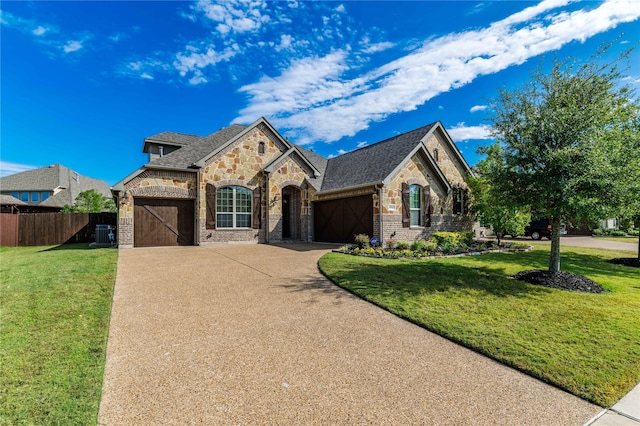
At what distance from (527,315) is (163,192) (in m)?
14.8

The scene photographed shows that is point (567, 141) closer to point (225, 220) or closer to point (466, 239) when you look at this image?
point (466, 239)

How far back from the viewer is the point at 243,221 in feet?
52.5

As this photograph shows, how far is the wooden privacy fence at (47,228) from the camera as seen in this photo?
16922mm

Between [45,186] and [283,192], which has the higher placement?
[45,186]

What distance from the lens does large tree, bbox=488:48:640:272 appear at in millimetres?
6281

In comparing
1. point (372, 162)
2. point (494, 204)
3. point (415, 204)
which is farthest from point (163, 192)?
point (494, 204)

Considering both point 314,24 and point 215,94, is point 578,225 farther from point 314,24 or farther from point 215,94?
point 215,94

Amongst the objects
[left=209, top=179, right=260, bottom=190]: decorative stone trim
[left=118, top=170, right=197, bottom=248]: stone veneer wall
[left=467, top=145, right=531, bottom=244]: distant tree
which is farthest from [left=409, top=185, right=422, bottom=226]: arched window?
[left=118, top=170, right=197, bottom=248]: stone veneer wall

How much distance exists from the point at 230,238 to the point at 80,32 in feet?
32.5

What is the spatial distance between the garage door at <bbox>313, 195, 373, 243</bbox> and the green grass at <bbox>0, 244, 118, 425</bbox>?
10156mm

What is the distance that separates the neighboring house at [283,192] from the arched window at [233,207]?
52mm

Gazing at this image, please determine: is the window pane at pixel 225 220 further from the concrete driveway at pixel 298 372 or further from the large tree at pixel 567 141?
the large tree at pixel 567 141

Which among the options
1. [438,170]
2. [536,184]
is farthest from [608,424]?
[438,170]

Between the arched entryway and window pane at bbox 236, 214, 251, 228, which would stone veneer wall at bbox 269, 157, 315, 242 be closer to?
the arched entryway
